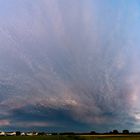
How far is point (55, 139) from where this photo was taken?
519 feet

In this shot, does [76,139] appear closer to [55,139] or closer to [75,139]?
[75,139]

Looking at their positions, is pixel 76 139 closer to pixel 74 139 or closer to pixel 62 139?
pixel 74 139

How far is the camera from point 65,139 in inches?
6476

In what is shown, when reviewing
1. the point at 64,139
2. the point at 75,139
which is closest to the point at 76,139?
the point at 75,139

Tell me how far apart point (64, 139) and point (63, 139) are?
1.99ft

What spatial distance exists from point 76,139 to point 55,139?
67.0 ft

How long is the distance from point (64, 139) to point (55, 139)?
786 cm

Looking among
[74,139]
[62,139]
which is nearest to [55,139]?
[62,139]

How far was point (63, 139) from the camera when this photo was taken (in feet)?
539

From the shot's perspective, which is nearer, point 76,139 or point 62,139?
point 62,139

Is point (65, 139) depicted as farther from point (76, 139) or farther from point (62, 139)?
point (76, 139)

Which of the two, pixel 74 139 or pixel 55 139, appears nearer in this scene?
pixel 55 139

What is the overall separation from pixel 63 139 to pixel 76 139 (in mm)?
13134

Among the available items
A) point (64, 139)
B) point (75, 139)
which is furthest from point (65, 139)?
point (75, 139)
